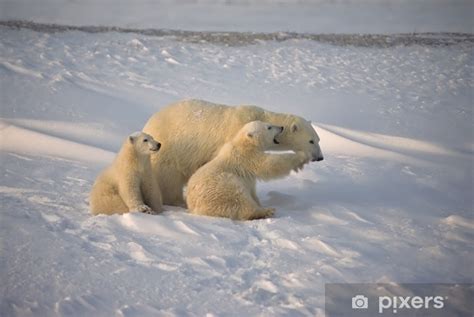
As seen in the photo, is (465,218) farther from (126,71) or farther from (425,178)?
(126,71)

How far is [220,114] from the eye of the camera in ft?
17.7

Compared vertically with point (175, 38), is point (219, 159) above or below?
below

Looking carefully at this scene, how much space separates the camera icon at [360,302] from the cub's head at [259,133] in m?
1.83

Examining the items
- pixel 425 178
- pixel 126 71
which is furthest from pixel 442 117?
pixel 126 71

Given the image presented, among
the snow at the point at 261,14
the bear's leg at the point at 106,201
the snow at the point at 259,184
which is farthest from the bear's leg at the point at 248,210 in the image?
the snow at the point at 261,14

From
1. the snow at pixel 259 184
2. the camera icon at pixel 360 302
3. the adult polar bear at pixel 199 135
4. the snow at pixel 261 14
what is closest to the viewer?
the camera icon at pixel 360 302

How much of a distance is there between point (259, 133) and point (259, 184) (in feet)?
4.81

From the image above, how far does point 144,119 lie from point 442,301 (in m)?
5.60

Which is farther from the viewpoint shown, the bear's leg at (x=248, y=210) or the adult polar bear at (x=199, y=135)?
the adult polar bear at (x=199, y=135)

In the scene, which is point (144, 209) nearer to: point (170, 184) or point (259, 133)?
point (170, 184)

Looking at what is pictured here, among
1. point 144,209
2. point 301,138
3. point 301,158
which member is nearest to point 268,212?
point 301,158

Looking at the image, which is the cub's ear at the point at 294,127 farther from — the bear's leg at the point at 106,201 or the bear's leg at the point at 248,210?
the bear's leg at the point at 106,201

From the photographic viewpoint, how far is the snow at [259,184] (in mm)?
3680

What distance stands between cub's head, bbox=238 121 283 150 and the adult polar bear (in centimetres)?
28
